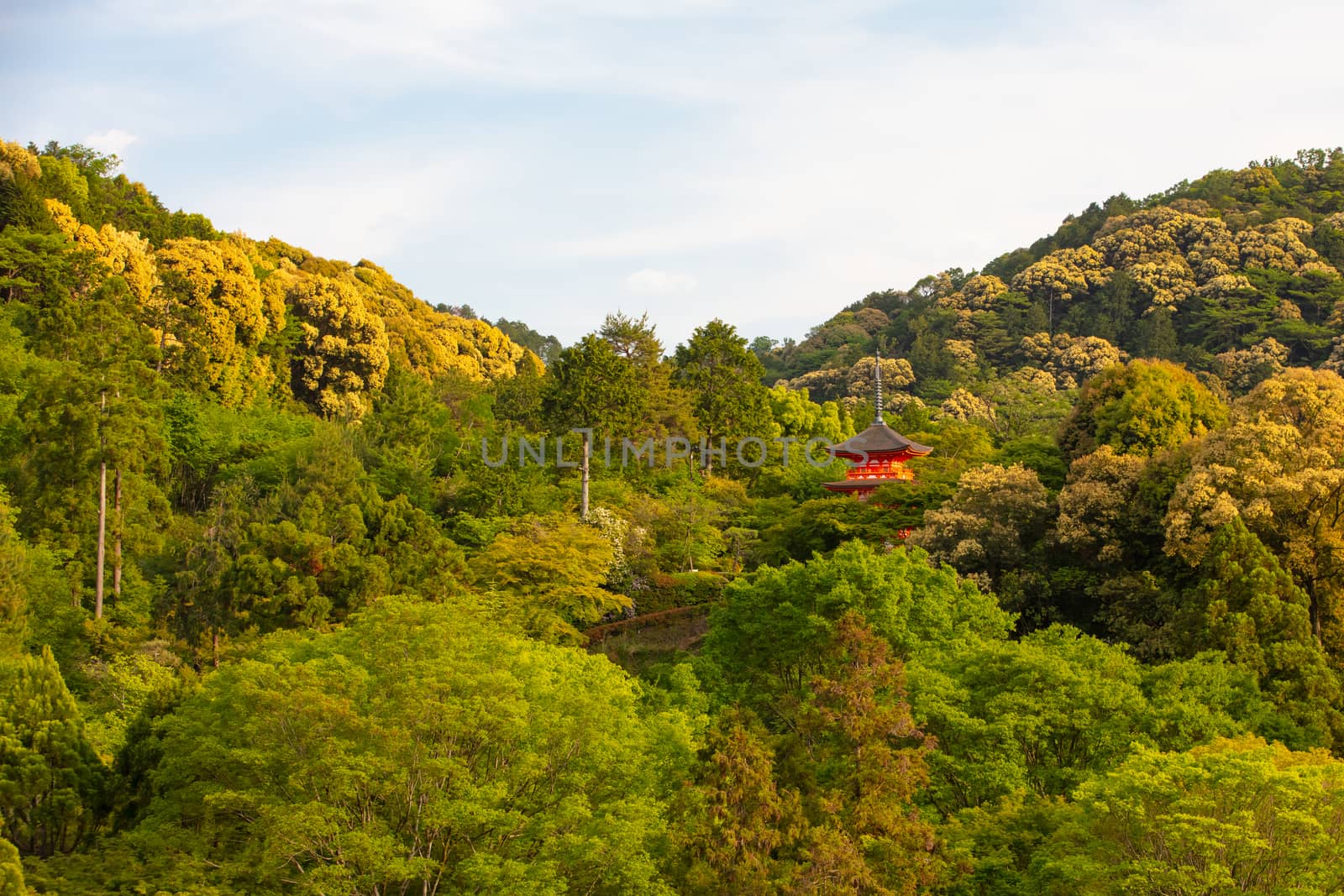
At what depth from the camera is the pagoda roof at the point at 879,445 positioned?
3722 cm

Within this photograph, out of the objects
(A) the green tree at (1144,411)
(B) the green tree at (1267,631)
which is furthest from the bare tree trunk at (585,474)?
(B) the green tree at (1267,631)

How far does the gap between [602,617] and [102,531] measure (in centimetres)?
1118

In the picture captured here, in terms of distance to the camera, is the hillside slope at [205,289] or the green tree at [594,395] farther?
the hillside slope at [205,289]

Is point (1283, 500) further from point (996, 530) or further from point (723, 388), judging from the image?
point (723, 388)

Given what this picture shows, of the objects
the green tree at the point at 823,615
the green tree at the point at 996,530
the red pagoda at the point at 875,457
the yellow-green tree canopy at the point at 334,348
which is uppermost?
the yellow-green tree canopy at the point at 334,348

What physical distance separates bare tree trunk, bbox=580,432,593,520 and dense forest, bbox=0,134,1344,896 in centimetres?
21

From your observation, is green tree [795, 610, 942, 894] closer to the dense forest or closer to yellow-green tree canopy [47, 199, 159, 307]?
the dense forest

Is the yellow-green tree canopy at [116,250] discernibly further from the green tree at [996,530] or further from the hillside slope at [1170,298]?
the hillside slope at [1170,298]

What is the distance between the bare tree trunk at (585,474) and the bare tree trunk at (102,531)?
1147 cm

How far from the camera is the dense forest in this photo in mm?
16578

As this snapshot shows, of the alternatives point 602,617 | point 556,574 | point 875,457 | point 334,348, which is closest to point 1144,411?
point 875,457

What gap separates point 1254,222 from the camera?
65.1 metres

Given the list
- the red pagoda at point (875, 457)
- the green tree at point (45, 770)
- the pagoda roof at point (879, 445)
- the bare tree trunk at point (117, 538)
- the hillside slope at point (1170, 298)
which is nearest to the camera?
the green tree at point (45, 770)

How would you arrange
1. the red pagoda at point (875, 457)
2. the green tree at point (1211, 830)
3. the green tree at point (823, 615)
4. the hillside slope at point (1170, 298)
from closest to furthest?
1. the green tree at point (1211, 830)
2. the green tree at point (823, 615)
3. the red pagoda at point (875, 457)
4. the hillside slope at point (1170, 298)
